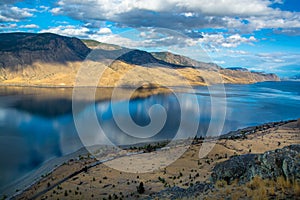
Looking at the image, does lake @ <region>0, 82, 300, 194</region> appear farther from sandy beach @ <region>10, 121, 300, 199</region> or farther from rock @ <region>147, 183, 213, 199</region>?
rock @ <region>147, 183, 213, 199</region>

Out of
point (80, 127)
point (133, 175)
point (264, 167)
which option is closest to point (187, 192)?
point (264, 167)

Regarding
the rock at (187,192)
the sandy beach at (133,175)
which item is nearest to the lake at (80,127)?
the sandy beach at (133,175)

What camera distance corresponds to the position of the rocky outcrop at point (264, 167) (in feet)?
32.6

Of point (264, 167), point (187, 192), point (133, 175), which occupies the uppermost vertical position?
point (264, 167)

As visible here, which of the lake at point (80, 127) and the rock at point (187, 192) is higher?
the rock at point (187, 192)

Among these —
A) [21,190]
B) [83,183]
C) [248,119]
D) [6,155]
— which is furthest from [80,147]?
[248,119]

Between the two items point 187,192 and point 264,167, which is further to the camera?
point 187,192

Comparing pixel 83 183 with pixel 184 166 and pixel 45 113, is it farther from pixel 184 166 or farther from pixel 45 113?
pixel 45 113

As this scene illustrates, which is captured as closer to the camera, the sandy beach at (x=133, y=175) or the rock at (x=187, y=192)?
the rock at (x=187, y=192)

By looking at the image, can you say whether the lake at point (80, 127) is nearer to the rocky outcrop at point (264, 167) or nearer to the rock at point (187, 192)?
the rock at point (187, 192)

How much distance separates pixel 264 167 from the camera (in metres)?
10.9

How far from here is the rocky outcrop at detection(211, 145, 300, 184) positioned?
32.6 feet

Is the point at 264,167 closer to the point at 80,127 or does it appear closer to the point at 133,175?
the point at 133,175

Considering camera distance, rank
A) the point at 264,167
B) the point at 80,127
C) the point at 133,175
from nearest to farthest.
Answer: the point at 264,167 → the point at 133,175 → the point at 80,127
